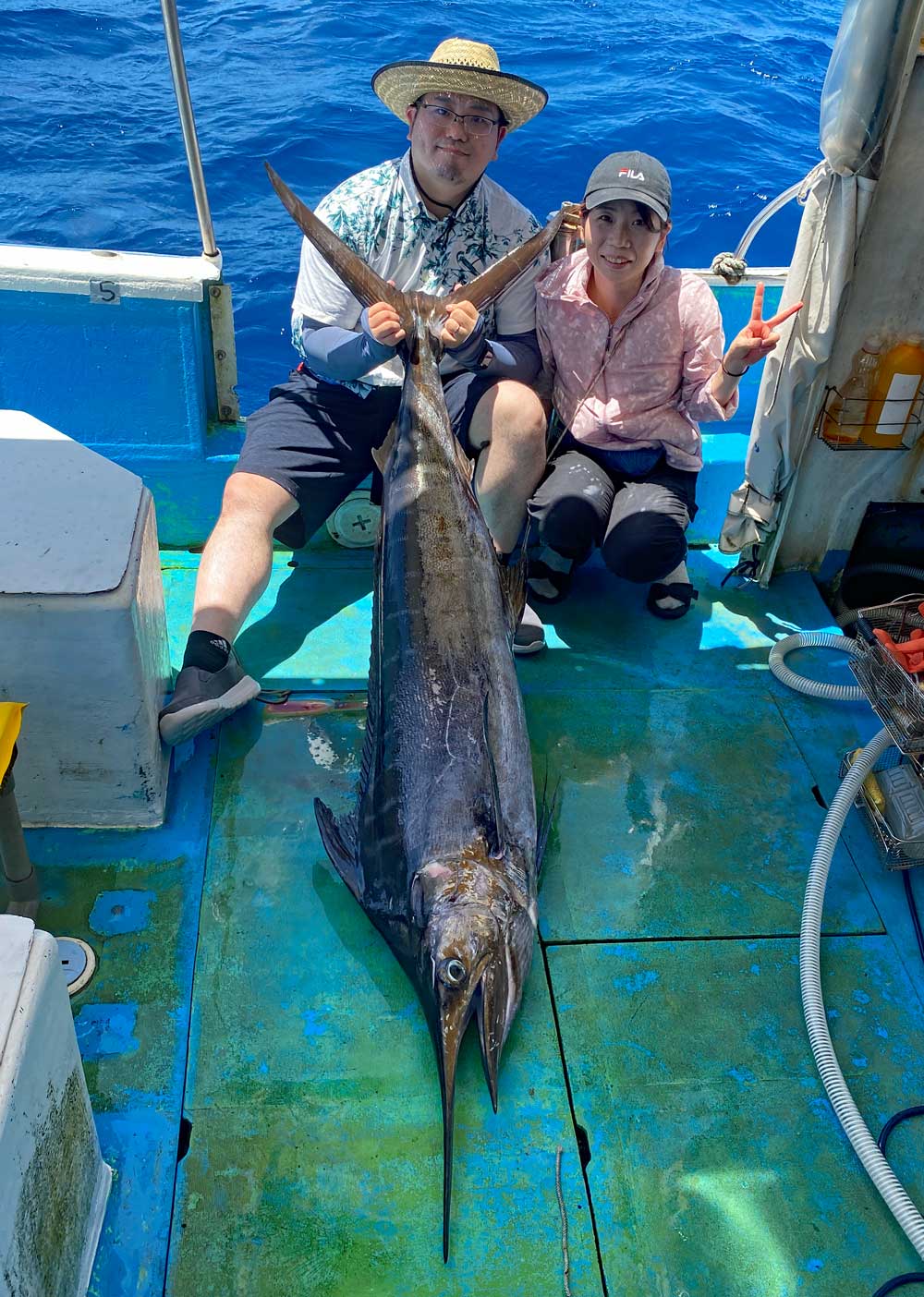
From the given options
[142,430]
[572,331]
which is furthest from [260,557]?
[572,331]

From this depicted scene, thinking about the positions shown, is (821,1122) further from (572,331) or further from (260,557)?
(572,331)

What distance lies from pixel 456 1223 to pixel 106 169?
858 cm

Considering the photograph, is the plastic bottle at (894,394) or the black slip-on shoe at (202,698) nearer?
the black slip-on shoe at (202,698)

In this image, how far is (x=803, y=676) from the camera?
302cm

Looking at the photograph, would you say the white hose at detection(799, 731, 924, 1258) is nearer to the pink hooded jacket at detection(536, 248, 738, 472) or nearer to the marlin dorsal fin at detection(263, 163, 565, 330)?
the pink hooded jacket at detection(536, 248, 738, 472)

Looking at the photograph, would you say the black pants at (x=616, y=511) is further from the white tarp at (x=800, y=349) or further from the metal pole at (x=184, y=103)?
the metal pole at (x=184, y=103)

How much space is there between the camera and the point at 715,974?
86.6 inches

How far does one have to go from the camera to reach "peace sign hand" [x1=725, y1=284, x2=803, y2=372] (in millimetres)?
2717

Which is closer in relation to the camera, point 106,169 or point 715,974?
point 715,974

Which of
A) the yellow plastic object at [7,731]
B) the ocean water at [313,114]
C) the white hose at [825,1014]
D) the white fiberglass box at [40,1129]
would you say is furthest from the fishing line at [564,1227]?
the ocean water at [313,114]

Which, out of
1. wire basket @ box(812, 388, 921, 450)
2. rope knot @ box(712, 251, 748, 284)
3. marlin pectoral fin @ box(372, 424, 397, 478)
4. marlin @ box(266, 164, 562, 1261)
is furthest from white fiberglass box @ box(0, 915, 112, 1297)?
rope knot @ box(712, 251, 748, 284)

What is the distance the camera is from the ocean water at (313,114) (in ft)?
24.7

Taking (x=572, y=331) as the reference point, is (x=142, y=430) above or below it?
below

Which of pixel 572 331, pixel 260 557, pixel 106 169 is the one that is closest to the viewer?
pixel 260 557
